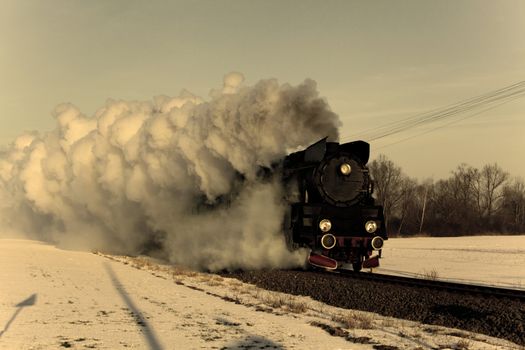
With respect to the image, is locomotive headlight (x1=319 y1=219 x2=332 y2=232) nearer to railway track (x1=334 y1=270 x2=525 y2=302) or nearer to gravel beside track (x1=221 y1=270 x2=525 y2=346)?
gravel beside track (x1=221 y1=270 x2=525 y2=346)

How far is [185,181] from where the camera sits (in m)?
23.5

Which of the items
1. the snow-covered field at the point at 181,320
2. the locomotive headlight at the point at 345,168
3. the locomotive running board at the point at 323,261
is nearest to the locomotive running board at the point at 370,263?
the locomotive running board at the point at 323,261

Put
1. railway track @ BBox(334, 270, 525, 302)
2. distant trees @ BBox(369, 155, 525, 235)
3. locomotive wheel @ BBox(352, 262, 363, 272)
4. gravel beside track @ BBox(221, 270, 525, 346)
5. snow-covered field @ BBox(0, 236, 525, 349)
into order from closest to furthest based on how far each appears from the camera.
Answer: snow-covered field @ BBox(0, 236, 525, 349) → gravel beside track @ BBox(221, 270, 525, 346) → railway track @ BBox(334, 270, 525, 302) → locomotive wheel @ BBox(352, 262, 363, 272) → distant trees @ BBox(369, 155, 525, 235)

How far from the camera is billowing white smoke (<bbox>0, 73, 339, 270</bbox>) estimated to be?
19.5m

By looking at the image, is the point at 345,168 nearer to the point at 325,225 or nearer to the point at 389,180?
the point at 325,225

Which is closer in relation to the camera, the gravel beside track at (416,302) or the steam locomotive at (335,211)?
the gravel beside track at (416,302)

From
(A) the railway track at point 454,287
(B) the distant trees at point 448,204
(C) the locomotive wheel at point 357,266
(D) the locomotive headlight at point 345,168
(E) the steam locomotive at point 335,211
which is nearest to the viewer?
(A) the railway track at point 454,287

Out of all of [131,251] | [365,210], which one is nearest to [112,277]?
[365,210]

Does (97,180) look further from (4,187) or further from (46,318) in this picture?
(4,187)

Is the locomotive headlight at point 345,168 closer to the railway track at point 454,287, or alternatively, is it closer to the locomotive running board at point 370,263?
the locomotive running board at point 370,263

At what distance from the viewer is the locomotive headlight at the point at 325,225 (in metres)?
16.5

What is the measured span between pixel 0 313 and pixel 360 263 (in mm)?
11013

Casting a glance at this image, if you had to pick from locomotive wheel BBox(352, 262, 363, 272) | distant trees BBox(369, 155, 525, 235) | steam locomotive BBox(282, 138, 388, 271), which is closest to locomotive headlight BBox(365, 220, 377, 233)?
steam locomotive BBox(282, 138, 388, 271)

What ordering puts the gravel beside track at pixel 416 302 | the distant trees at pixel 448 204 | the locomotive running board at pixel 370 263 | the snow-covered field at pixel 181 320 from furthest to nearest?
1. the distant trees at pixel 448 204
2. the locomotive running board at pixel 370 263
3. the gravel beside track at pixel 416 302
4. the snow-covered field at pixel 181 320
